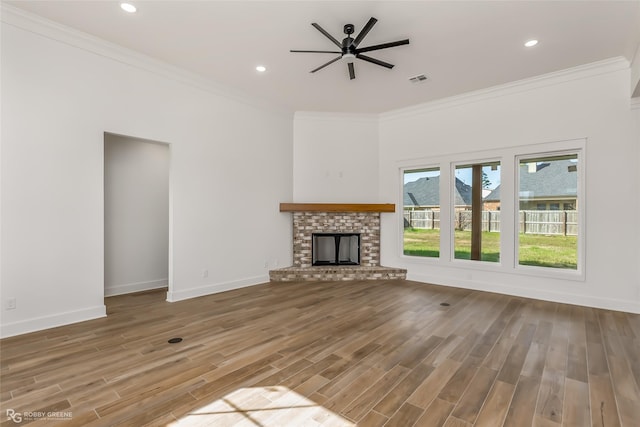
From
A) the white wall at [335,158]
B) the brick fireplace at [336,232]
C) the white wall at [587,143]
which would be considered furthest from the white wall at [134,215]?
the white wall at [587,143]

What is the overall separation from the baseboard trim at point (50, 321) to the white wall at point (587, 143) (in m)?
5.19

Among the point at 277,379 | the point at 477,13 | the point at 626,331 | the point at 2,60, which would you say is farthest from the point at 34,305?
the point at 626,331

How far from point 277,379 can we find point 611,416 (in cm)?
221

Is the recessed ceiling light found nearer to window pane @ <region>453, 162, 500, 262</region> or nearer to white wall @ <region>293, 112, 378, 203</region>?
white wall @ <region>293, 112, 378, 203</region>

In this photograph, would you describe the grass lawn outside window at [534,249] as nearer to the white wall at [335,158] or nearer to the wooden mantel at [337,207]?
the wooden mantel at [337,207]

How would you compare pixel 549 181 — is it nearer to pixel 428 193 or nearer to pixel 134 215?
pixel 428 193

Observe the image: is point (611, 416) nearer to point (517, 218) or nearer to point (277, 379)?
point (277, 379)

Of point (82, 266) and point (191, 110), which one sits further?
point (191, 110)

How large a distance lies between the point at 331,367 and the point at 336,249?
3.92 meters

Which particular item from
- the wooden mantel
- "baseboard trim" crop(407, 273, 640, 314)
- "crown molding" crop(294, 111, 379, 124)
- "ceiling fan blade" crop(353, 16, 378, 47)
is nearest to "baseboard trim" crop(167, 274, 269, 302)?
the wooden mantel

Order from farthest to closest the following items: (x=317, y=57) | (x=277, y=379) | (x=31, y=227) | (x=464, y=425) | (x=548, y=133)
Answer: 1. (x=548, y=133)
2. (x=317, y=57)
3. (x=31, y=227)
4. (x=277, y=379)
5. (x=464, y=425)

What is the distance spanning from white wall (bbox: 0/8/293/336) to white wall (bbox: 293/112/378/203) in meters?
1.36

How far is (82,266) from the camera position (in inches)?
140

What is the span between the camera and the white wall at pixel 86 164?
3.12 metres
